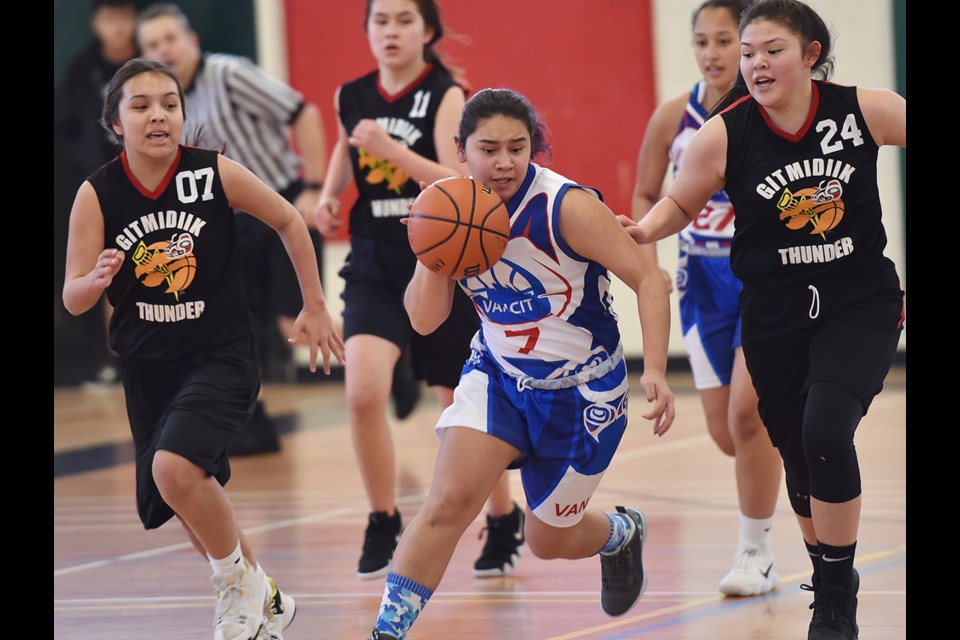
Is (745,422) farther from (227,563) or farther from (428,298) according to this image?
(227,563)

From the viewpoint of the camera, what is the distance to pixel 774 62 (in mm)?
3498

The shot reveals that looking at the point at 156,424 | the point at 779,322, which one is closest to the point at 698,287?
the point at 779,322

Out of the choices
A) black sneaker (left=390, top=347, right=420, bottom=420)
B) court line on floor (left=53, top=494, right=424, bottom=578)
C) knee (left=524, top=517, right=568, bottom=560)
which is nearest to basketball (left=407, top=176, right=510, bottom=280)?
knee (left=524, top=517, right=568, bottom=560)

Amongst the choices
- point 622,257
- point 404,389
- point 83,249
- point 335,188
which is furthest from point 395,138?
point 404,389

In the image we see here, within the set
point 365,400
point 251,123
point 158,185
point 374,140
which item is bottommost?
point 365,400

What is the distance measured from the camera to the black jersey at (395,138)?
4824 mm

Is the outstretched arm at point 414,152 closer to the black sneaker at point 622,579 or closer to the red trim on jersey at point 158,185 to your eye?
the red trim on jersey at point 158,185

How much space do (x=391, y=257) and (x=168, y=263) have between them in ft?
3.82

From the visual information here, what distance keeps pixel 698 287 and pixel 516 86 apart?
15.6 feet

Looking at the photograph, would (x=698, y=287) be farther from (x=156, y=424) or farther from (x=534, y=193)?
(x=156, y=424)

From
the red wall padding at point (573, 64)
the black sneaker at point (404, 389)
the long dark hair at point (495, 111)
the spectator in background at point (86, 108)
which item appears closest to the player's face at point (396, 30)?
the long dark hair at point (495, 111)

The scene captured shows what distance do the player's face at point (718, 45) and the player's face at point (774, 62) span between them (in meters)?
0.90

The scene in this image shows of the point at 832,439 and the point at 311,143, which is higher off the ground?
the point at 311,143

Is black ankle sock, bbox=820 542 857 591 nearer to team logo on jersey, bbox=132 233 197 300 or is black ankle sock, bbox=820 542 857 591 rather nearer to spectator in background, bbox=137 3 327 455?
team logo on jersey, bbox=132 233 197 300
